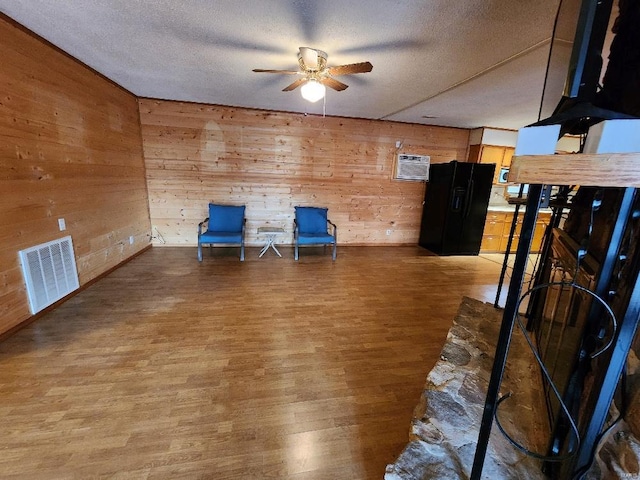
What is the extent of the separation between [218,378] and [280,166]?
12.9 feet

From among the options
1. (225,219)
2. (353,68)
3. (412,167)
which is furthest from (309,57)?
(412,167)

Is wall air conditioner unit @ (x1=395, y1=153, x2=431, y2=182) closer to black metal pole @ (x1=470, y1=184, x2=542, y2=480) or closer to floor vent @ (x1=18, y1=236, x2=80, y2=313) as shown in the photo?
black metal pole @ (x1=470, y1=184, x2=542, y2=480)

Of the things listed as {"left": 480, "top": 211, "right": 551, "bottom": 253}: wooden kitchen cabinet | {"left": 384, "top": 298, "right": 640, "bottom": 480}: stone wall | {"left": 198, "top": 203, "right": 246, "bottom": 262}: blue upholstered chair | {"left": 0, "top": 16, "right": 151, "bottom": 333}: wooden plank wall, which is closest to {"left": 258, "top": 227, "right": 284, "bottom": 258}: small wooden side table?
{"left": 198, "top": 203, "right": 246, "bottom": 262}: blue upholstered chair

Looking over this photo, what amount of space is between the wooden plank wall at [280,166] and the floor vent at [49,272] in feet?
6.70

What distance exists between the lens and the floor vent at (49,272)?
248 cm

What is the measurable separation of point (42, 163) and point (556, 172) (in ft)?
12.3

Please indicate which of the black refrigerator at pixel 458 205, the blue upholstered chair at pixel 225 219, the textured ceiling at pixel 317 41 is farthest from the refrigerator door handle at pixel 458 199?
the blue upholstered chair at pixel 225 219

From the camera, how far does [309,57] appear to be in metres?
2.44

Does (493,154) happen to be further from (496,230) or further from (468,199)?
(496,230)

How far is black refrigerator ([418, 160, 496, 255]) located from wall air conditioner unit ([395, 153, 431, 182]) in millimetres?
192

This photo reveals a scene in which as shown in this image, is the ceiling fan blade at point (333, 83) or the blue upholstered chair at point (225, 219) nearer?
the ceiling fan blade at point (333, 83)

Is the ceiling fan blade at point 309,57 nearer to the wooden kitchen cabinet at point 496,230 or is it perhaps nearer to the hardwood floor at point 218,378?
the hardwood floor at point 218,378

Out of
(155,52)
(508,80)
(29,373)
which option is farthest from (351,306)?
(155,52)

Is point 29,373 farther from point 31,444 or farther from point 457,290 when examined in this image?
point 457,290
